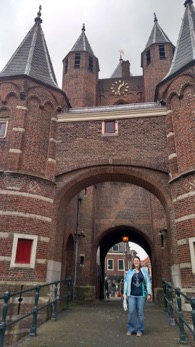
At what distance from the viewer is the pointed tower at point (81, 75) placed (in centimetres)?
2406

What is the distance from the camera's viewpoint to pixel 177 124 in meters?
11.0

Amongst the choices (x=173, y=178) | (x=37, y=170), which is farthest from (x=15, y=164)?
(x=173, y=178)

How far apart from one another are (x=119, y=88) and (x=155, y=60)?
13.3 feet

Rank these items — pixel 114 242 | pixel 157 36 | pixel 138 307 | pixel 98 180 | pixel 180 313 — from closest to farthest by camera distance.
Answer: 1. pixel 180 313
2. pixel 138 307
3. pixel 98 180
4. pixel 114 242
5. pixel 157 36

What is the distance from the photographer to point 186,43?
43.0 ft

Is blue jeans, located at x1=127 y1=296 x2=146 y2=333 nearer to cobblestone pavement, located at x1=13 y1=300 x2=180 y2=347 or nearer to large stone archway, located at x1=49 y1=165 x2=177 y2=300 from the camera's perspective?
cobblestone pavement, located at x1=13 y1=300 x2=180 y2=347

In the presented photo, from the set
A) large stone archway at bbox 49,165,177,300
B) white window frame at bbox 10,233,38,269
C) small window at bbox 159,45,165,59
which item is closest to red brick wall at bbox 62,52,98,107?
small window at bbox 159,45,165,59

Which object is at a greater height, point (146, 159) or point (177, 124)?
point (177, 124)

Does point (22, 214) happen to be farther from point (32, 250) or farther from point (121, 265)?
point (121, 265)

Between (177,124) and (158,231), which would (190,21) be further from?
(158,231)

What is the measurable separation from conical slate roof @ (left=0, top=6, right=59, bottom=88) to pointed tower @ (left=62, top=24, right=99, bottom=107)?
8.67 m

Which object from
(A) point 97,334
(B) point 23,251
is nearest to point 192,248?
(A) point 97,334

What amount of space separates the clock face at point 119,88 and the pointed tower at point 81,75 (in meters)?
1.97

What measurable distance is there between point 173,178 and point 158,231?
309 inches
